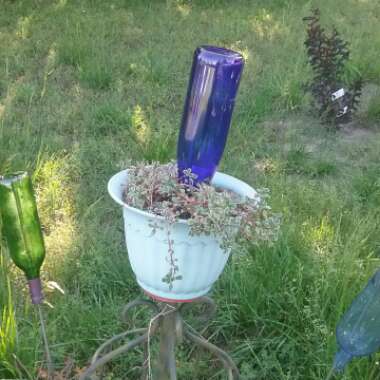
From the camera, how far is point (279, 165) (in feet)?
10.0

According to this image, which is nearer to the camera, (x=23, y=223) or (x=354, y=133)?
(x=23, y=223)

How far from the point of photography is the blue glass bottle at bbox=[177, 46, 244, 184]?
3.78 feet

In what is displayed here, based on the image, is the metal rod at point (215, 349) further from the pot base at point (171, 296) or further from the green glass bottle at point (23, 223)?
the green glass bottle at point (23, 223)

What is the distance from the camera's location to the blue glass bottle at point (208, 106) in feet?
3.78

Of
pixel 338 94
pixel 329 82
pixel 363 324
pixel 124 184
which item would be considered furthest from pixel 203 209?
pixel 329 82

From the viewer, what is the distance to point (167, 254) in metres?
1.15

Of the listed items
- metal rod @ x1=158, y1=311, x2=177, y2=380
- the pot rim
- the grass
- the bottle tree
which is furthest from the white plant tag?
the bottle tree

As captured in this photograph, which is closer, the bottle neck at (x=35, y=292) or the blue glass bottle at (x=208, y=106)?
the blue glass bottle at (x=208, y=106)

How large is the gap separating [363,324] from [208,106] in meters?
0.53

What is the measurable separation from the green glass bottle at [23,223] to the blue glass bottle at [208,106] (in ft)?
1.10

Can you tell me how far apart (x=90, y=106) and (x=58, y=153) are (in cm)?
67

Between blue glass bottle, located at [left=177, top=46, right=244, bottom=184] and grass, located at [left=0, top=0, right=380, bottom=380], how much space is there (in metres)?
0.19

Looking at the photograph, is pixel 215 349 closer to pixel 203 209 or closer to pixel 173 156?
pixel 203 209

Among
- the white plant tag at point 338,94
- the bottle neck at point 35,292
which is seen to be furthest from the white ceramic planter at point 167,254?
the white plant tag at point 338,94
